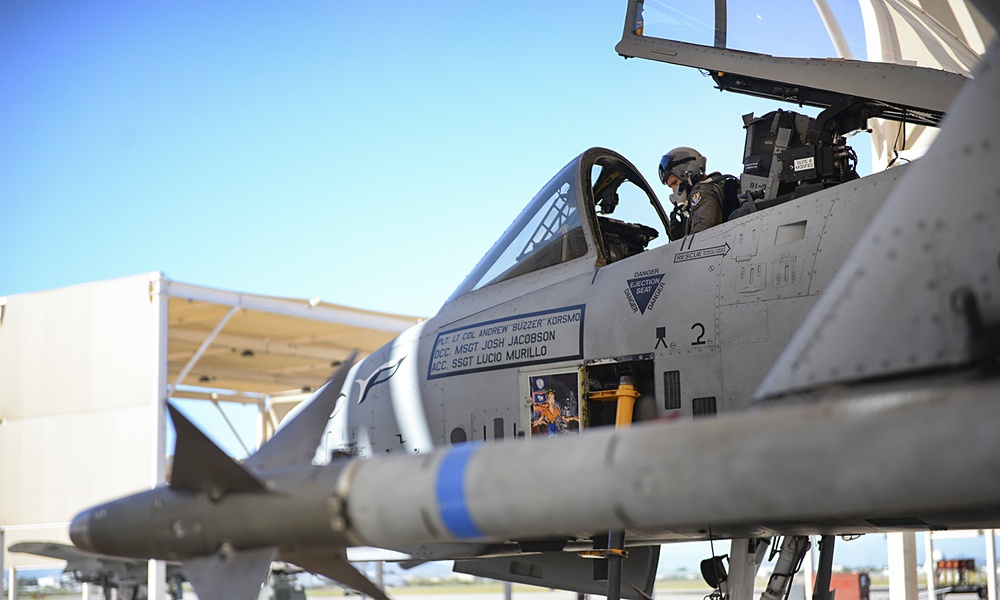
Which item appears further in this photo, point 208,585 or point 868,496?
point 208,585

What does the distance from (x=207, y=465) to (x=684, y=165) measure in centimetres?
451

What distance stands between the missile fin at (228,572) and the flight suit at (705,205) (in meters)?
3.70

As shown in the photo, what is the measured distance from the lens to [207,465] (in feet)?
14.3

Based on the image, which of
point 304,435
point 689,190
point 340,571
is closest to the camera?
point 304,435

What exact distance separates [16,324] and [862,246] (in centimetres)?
1644

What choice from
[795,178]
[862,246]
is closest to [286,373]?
[795,178]

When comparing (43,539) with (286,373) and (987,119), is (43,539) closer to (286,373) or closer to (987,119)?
(286,373)

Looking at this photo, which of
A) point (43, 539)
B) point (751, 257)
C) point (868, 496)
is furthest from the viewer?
point (43, 539)

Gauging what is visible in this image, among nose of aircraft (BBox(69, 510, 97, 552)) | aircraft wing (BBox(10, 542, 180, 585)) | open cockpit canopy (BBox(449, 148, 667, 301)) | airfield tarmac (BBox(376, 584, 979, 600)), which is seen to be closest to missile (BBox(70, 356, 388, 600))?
nose of aircraft (BBox(69, 510, 97, 552))

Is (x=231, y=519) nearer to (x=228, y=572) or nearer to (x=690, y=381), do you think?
(x=228, y=572)

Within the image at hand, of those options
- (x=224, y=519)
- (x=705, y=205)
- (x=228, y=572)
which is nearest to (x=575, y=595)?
(x=705, y=205)

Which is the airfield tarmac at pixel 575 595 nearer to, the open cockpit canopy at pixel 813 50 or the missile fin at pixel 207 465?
the open cockpit canopy at pixel 813 50

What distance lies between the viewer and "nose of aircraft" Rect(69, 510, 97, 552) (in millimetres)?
4996

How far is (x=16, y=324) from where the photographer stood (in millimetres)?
16391
